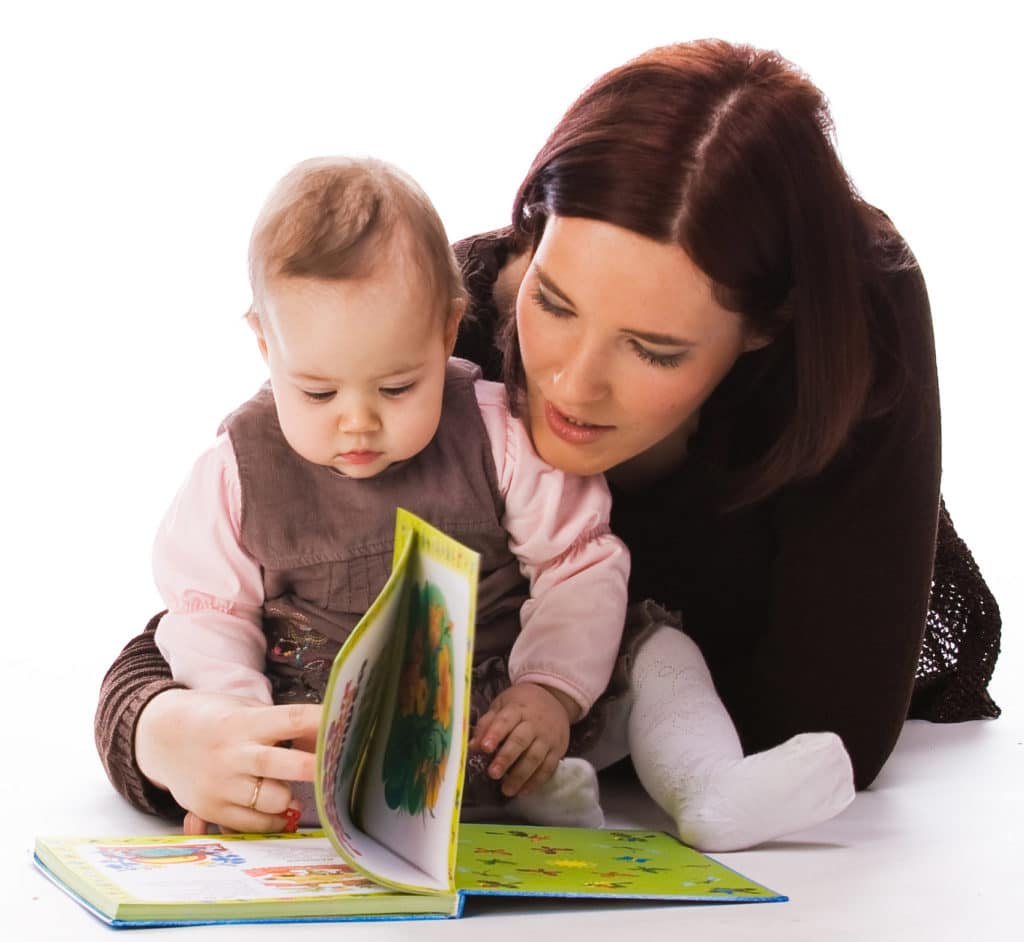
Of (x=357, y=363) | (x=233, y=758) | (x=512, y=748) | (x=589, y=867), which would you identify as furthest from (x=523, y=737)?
(x=357, y=363)

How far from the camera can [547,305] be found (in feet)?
5.56

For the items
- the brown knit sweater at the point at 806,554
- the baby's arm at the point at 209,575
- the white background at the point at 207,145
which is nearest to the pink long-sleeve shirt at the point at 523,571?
the baby's arm at the point at 209,575

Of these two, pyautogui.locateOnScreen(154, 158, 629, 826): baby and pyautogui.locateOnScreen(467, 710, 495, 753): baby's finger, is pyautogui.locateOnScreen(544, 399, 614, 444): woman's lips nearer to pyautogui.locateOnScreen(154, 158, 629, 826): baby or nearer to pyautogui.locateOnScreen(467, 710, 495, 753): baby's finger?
pyautogui.locateOnScreen(154, 158, 629, 826): baby

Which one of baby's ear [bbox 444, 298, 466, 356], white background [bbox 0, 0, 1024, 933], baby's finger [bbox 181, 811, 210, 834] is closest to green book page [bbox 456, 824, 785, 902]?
baby's finger [bbox 181, 811, 210, 834]

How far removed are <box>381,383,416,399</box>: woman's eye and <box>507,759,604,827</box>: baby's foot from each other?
40 cm

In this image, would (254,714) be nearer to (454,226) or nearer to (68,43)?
(454,226)

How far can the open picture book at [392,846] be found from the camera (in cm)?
133

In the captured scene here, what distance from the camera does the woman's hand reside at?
150 centimetres

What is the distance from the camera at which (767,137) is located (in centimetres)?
167

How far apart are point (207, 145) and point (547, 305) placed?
178 centimetres

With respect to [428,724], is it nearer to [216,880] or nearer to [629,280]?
[216,880]

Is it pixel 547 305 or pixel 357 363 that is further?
pixel 547 305

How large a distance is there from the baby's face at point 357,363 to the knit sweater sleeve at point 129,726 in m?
0.27

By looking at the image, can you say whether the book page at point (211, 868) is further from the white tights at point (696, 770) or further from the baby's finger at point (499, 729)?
the white tights at point (696, 770)
